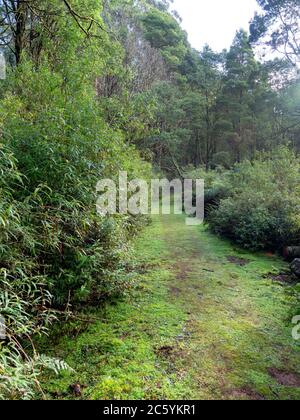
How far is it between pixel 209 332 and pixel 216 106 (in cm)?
1897

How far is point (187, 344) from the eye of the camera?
8.46ft

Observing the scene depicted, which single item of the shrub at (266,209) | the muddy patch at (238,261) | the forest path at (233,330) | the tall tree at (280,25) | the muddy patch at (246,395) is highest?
the tall tree at (280,25)

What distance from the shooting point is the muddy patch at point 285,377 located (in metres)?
2.18

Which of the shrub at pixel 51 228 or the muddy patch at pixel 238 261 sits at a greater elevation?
the shrub at pixel 51 228

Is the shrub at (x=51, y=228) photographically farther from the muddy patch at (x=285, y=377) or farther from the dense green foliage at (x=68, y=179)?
the muddy patch at (x=285, y=377)

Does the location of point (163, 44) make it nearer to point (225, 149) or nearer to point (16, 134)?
point (225, 149)

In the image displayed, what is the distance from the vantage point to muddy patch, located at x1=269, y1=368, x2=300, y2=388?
218 cm

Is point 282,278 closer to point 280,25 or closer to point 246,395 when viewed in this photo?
point 246,395

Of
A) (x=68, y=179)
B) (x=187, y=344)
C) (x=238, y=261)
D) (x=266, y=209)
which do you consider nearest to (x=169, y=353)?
(x=187, y=344)

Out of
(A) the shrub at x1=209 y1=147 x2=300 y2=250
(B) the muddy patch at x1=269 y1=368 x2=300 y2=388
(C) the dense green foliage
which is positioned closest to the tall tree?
(C) the dense green foliage

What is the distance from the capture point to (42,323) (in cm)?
252

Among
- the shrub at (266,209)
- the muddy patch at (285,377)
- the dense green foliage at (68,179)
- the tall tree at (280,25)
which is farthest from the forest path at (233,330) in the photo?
the tall tree at (280,25)

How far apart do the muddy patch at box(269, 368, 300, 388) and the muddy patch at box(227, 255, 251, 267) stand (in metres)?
2.68

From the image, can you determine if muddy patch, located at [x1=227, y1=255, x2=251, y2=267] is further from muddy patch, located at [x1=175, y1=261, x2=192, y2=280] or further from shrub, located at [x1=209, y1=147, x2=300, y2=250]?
muddy patch, located at [x1=175, y1=261, x2=192, y2=280]
